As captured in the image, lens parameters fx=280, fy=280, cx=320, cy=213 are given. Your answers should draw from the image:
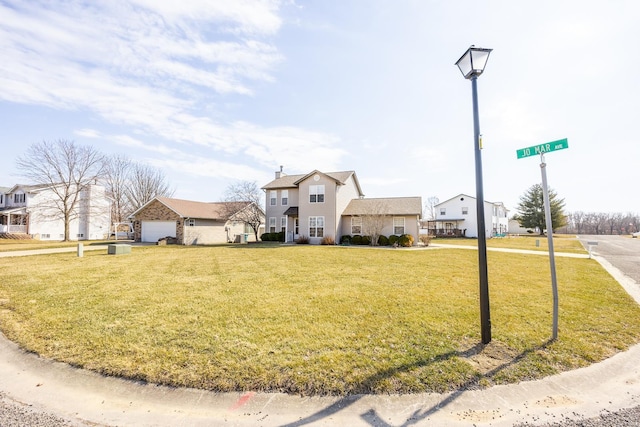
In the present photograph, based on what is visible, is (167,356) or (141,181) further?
(141,181)

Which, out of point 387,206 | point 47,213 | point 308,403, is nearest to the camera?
point 308,403

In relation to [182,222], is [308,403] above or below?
below

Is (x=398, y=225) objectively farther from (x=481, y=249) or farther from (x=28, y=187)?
(x=28, y=187)

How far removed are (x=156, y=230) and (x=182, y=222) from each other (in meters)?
3.73

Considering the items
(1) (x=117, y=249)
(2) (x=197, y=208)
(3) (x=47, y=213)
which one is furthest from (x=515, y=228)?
(3) (x=47, y=213)

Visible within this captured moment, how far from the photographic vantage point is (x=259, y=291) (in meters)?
7.79

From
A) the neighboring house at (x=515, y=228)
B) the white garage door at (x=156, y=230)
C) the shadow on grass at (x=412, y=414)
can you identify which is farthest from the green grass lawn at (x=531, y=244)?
the neighboring house at (x=515, y=228)

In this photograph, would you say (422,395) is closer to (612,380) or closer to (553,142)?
(612,380)

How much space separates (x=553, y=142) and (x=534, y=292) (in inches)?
207

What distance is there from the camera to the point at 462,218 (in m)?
46.5

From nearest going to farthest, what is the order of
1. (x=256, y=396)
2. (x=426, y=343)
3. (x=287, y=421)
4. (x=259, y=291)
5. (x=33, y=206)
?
(x=287, y=421)
(x=256, y=396)
(x=426, y=343)
(x=259, y=291)
(x=33, y=206)

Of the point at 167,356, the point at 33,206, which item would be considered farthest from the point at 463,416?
the point at 33,206

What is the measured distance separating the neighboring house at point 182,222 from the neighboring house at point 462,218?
32.9 m

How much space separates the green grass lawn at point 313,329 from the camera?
12.0ft
